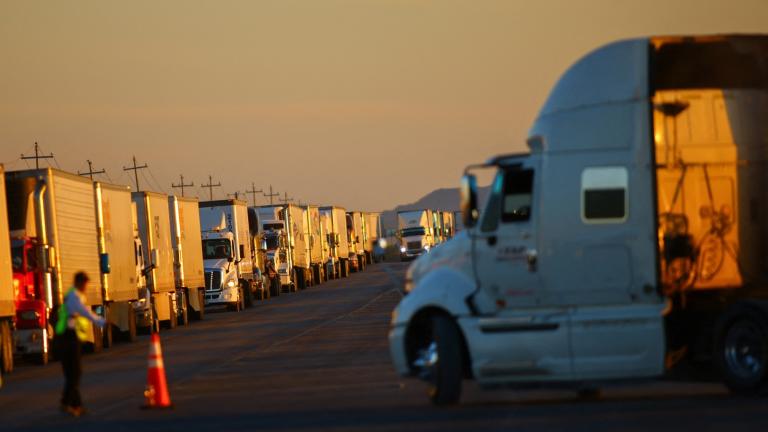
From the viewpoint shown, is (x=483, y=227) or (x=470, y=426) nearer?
(x=470, y=426)

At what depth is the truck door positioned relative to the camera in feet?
54.0

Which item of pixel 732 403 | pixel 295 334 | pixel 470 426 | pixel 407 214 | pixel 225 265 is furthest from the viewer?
pixel 407 214

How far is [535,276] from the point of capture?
1684cm

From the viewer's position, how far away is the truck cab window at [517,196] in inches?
674

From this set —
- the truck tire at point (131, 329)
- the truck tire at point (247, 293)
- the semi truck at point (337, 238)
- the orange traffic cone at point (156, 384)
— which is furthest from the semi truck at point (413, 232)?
the orange traffic cone at point (156, 384)

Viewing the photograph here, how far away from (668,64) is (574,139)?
134cm

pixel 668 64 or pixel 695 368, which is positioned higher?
pixel 668 64

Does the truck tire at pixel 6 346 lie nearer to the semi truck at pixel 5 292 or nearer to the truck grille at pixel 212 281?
the semi truck at pixel 5 292

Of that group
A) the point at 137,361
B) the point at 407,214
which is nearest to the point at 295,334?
the point at 137,361

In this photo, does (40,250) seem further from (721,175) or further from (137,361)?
(721,175)

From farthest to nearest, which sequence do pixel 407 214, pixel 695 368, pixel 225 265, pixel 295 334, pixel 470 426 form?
pixel 407 214
pixel 225 265
pixel 295 334
pixel 695 368
pixel 470 426

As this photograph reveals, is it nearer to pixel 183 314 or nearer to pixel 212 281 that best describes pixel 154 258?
pixel 183 314

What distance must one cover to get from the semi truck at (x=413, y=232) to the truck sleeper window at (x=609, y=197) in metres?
83.8

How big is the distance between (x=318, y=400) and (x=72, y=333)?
3014mm
